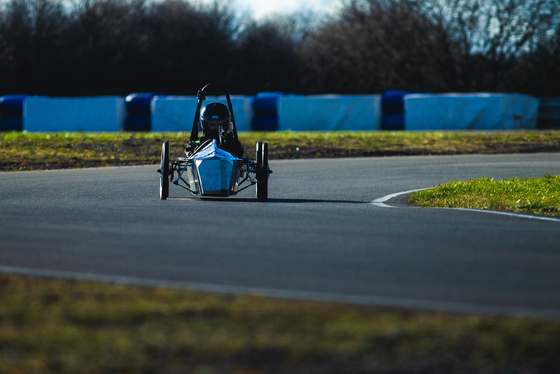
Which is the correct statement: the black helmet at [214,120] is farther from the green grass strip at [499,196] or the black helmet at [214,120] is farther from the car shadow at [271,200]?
the green grass strip at [499,196]

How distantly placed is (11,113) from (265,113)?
31.0 ft

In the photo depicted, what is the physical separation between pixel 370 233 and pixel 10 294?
11.7 feet

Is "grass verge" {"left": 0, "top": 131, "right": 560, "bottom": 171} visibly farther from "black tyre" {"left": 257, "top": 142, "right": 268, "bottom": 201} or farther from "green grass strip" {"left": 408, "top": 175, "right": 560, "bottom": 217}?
"green grass strip" {"left": 408, "top": 175, "right": 560, "bottom": 217}

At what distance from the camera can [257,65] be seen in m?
66.3

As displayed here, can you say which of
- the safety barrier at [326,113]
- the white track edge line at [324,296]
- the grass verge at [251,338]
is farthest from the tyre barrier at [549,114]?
the grass verge at [251,338]

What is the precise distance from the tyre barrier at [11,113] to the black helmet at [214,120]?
23601 millimetres

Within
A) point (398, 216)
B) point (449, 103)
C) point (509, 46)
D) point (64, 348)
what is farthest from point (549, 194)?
point (509, 46)

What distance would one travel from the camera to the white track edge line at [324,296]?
198 inches

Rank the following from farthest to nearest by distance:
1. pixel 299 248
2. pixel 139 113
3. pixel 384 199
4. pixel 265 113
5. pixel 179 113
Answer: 1. pixel 139 113
2. pixel 265 113
3. pixel 179 113
4. pixel 384 199
5. pixel 299 248

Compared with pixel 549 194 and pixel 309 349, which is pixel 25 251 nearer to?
pixel 309 349

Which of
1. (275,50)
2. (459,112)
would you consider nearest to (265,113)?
(459,112)

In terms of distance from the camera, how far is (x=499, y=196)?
11.9m

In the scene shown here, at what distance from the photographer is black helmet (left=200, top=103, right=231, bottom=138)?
12.5 meters

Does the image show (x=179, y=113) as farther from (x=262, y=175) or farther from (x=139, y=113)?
(x=262, y=175)
